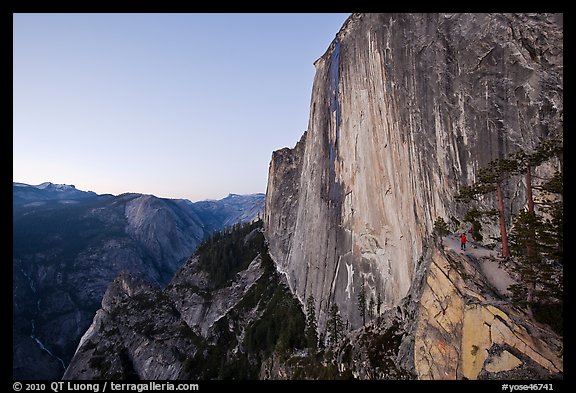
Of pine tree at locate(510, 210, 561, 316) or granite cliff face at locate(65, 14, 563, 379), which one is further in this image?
granite cliff face at locate(65, 14, 563, 379)

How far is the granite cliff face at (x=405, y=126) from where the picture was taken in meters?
29.1

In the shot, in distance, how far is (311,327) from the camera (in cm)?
7100

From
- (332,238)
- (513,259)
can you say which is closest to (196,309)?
(332,238)

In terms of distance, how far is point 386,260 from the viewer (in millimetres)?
52031

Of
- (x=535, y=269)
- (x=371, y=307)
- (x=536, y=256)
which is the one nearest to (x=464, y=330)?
(x=535, y=269)

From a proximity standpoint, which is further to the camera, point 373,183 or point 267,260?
point 267,260

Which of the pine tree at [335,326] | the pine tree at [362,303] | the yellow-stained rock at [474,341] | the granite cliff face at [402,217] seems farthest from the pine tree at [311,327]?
the yellow-stained rock at [474,341]

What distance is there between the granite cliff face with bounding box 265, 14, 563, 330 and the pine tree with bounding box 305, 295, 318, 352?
1.78 metres

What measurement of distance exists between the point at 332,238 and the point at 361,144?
22532mm

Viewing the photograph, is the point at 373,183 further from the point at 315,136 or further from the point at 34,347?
the point at 34,347

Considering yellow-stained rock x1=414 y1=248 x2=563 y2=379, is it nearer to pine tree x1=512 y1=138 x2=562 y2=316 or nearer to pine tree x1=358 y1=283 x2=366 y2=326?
pine tree x1=512 y1=138 x2=562 y2=316

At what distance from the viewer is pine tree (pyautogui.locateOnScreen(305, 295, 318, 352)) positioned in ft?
223

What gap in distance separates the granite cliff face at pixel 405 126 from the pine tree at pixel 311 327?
1776 millimetres

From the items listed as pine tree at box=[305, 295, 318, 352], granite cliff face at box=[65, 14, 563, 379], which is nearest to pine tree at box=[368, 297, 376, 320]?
granite cliff face at box=[65, 14, 563, 379]
